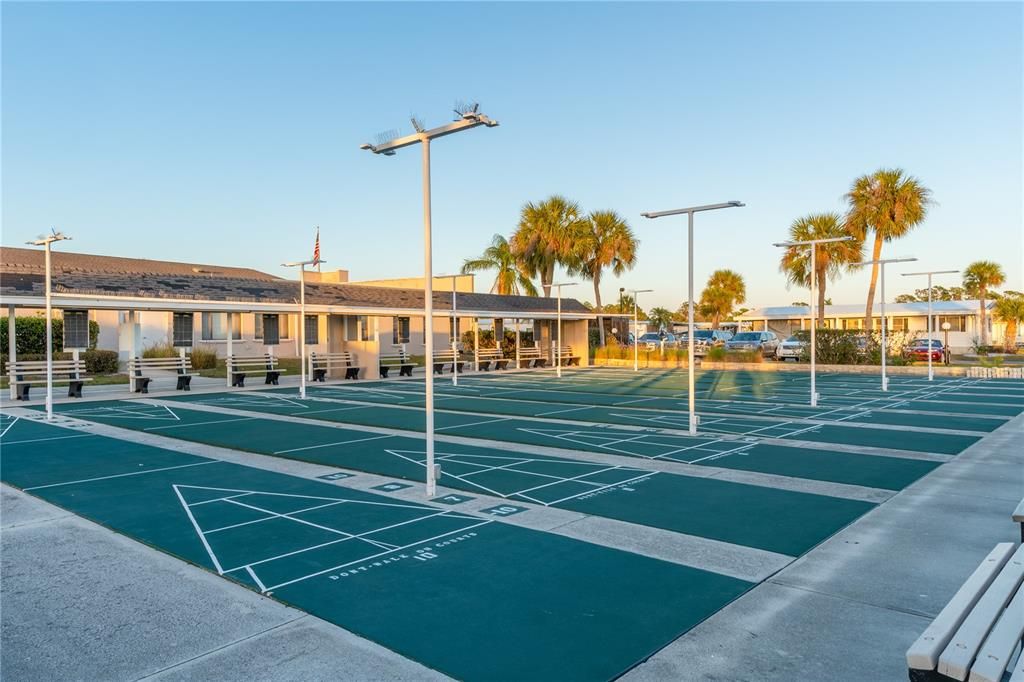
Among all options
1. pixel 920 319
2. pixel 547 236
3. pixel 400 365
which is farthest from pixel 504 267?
pixel 920 319

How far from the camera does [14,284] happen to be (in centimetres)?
2161

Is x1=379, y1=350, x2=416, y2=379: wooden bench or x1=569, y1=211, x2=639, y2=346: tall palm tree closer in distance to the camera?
x1=379, y1=350, x2=416, y2=379: wooden bench

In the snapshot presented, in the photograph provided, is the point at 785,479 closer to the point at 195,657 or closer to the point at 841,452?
the point at 841,452

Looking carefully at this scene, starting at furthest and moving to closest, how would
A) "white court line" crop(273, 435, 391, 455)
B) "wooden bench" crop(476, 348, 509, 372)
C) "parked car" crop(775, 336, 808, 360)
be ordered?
"parked car" crop(775, 336, 808, 360)
"wooden bench" crop(476, 348, 509, 372)
"white court line" crop(273, 435, 391, 455)

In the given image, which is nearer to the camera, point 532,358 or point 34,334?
point 34,334

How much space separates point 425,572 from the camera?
6102mm

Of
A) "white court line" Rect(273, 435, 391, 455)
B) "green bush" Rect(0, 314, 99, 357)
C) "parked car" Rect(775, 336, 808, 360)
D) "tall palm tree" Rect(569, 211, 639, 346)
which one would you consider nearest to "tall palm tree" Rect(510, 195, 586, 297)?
"tall palm tree" Rect(569, 211, 639, 346)

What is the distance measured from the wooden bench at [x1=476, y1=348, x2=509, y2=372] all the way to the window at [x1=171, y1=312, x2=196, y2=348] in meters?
14.4

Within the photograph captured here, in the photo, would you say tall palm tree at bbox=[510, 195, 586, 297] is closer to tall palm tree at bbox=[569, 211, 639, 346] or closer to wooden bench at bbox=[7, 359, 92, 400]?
tall palm tree at bbox=[569, 211, 639, 346]

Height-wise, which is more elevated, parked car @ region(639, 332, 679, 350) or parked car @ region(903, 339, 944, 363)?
parked car @ region(639, 332, 679, 350)

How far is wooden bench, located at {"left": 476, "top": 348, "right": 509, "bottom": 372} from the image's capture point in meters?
37.2

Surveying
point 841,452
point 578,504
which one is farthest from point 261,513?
point 841,452

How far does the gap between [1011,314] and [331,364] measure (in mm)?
45249

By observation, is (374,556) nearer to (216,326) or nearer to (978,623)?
(978,623)
